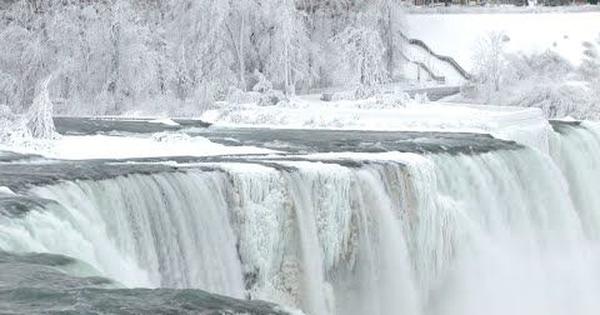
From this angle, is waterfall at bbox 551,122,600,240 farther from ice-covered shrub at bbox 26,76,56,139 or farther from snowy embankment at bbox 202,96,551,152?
ice-covered shrub at bbox 26,76,56,139

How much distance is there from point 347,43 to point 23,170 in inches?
1031

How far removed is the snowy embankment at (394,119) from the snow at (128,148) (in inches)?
241

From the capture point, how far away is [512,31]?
52406mm

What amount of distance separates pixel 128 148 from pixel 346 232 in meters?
5.24

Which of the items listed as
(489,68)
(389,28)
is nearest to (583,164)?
(489,68)

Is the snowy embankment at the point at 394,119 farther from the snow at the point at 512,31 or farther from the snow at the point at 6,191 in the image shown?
the snow at the point at 512,31

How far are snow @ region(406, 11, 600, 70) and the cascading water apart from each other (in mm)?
28248

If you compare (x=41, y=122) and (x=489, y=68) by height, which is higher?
(x=41, y=122)

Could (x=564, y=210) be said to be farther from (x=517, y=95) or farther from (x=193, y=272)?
(x=517, y=95)

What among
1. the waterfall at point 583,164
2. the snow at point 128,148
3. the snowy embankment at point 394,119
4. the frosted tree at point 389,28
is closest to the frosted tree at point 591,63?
the frosted tree at point 389,28

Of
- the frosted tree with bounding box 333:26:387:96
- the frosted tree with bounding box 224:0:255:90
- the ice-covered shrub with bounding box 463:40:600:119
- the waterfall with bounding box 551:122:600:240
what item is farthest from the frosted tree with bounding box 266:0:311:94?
the waterfall with bounding box 551:122:600:240

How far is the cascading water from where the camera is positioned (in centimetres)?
1207

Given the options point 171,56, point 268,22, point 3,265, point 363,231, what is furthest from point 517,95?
point 3,265

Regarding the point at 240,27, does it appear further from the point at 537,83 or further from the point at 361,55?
the point at 537,83
